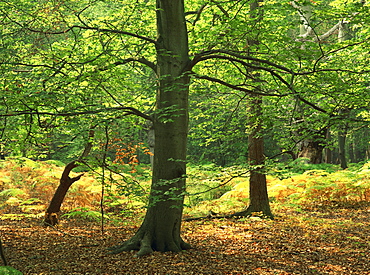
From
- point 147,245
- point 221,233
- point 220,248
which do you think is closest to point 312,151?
point 221,233

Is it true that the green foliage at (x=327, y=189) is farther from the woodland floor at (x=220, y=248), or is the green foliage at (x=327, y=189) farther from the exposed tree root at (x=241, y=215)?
the exposed tree root at (x=241, y=215)

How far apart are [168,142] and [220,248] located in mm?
2221

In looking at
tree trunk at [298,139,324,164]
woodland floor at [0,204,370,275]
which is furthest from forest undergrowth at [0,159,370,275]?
tree trunk at [298,139,324,164]

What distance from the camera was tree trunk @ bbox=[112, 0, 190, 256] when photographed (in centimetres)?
592

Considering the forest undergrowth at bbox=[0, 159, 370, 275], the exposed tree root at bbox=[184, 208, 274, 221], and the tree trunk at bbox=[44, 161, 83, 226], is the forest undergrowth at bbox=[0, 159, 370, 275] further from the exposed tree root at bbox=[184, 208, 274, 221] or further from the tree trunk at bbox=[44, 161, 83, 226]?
the tree trunk at bbox=[44, 161, 83, 226]

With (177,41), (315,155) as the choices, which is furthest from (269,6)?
(315,155)

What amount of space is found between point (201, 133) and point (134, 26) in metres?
3.21

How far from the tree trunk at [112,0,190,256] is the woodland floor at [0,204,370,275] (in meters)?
0.28

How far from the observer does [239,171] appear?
16.9 feet

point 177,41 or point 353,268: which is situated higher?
point 177,41

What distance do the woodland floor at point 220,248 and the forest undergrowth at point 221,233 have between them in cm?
2

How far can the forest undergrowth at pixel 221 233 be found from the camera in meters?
5.35

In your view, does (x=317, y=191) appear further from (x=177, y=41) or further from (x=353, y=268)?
(x=177, y=41)

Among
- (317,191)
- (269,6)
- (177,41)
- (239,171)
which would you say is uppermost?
(269,6)
